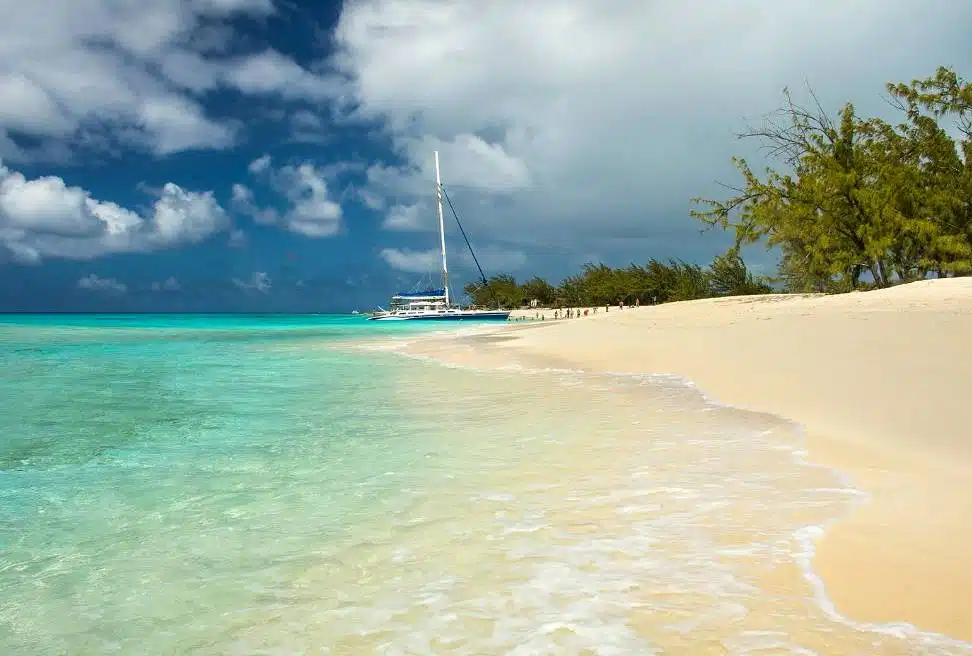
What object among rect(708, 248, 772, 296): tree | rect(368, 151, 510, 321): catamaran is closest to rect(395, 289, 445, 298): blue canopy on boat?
rect(368, 151, 510, 321): catamaran

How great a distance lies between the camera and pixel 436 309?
84.2 m

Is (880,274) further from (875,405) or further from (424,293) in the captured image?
(424,293)

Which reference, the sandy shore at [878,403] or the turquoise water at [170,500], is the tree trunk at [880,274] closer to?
the sandy shore at [878,403]

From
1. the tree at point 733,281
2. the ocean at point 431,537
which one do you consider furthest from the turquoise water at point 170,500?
the tree at point 733,281

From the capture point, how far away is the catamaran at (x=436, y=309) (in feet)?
245

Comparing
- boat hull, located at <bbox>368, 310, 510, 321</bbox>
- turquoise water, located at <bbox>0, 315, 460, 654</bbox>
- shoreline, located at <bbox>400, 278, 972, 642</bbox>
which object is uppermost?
boat hull, located at <bbox>368, 310, 510, 321</bbox>

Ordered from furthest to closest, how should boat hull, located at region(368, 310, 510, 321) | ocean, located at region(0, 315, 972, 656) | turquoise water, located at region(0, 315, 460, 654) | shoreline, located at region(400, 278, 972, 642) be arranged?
1. boat hull, located at region(368, 310, 510, 321)
2. turquoise water, located at region(0, 315, 460, 654)
3. shoreline, located at region(400, 278, 972, 642)
4. ocean, located at region(0, 315, 972, 656)

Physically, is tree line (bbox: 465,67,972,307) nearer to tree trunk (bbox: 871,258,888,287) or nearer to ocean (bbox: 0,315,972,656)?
tree trunk (bbox: 871,258,888,287)

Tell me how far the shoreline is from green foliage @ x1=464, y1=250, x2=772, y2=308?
46.3ft

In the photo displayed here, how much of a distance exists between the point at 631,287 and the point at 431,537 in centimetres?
6141

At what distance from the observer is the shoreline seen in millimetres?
3061

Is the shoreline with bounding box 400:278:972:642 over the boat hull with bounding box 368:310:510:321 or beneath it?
beneath

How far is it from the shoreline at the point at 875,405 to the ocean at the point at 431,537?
22cm

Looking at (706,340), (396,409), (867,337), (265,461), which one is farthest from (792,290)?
(265,461)
